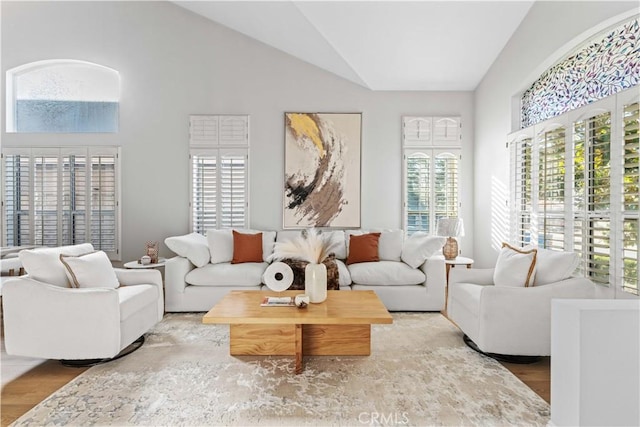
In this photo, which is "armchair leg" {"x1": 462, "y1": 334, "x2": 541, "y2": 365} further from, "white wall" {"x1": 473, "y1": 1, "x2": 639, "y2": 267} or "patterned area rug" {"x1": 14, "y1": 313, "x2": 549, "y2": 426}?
"white wall" {"x1": 473, "y1": 1, "x2": 639, "y2": 267}

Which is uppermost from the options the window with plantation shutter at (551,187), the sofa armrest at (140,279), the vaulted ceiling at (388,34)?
the vaulted ceiling at (388,34)

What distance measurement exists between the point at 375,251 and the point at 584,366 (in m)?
2.88

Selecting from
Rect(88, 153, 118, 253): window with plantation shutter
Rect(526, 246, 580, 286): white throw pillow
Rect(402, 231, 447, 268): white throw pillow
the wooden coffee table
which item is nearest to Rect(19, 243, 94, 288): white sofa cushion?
the wooden coffee table

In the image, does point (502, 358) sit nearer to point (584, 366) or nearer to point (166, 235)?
point (584, 366)

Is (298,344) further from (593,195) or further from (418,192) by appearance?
(418,192)

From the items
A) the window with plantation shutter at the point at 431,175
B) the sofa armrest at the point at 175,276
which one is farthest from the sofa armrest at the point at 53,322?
the window with plantation shutter at the point at 431,175

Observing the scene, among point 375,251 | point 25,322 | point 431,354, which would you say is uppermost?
point 375,251

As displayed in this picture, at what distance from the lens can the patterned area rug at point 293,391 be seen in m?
2.03

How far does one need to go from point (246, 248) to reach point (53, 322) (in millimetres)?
2152

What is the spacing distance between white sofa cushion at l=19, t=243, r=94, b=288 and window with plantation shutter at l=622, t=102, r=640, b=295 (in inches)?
166

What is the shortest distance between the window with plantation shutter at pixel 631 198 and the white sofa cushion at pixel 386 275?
1827 mm

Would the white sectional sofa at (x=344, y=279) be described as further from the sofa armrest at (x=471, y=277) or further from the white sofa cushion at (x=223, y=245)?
the sofa armrest at (x=471, y=277)

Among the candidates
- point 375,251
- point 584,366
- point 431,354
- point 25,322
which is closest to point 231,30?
point 375,251

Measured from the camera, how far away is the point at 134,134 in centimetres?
517
